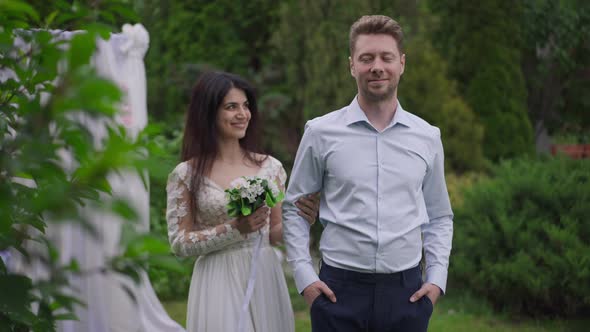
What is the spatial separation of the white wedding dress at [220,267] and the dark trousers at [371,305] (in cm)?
76

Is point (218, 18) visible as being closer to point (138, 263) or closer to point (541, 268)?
point (541, 268)

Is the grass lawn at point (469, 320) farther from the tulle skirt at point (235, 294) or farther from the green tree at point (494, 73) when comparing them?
the green tree at point (494, 73)

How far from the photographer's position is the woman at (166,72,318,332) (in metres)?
3.87

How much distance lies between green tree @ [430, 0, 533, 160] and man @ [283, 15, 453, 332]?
31.9ft

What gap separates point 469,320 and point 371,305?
4051 millimetres

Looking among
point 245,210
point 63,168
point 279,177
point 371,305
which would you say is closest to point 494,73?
point 279,177

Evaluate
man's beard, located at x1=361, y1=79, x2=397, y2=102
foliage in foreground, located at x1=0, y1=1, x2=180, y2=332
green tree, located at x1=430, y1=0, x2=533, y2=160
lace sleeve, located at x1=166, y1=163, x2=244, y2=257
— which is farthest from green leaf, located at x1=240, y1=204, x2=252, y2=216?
green tree, located at x1=430, y1=0, x2=533, y2=160

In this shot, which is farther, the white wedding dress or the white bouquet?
the white wedding dress

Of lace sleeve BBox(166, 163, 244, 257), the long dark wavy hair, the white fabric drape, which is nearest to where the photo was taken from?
lace sleeve BBox(166, 163, 244, 257)

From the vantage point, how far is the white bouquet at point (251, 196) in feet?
11.8

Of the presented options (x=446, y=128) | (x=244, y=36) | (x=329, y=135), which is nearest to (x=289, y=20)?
(x=446, y=128)

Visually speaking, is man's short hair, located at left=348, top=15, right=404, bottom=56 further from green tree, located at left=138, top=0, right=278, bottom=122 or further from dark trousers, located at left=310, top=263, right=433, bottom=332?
green tree, located at left=138, top=0, right=278, bottom=122

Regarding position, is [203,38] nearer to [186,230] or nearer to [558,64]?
[558,64]

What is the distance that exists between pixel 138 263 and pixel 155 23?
47.8ft
